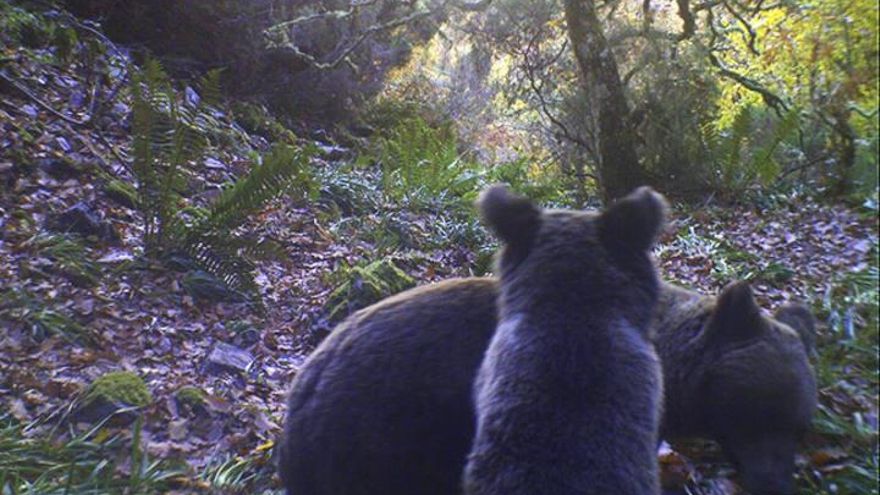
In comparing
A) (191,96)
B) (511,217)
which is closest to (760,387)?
(511,217)

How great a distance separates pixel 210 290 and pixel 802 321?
16.4 feet

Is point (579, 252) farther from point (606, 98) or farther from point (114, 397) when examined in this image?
point (114, 397)

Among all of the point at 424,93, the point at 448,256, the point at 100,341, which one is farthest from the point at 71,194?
the point at 424,93

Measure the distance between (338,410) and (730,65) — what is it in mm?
1499

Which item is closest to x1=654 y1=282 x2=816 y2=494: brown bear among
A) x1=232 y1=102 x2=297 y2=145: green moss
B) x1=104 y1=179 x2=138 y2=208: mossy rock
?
x1=104 y1=179 x2=138 y2=208: mossy rock

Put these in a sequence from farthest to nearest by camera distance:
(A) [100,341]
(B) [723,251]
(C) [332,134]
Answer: (C) [332,134]
(A) [100,341]
(B) [723,251]

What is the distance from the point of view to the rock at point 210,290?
6227 millimetres

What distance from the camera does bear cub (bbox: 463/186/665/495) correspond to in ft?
5.24

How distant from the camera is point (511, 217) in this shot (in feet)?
7.07

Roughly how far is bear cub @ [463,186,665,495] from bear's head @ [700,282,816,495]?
39 centimetres

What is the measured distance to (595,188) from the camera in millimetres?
4320

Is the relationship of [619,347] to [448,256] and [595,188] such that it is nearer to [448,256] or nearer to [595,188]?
[595,188]

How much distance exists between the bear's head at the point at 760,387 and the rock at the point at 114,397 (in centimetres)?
331

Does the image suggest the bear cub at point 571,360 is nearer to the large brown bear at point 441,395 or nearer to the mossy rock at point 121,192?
the large brown bear at point 441,395
